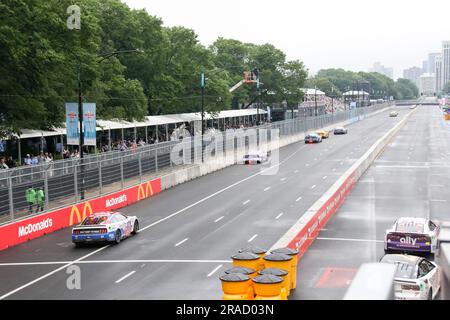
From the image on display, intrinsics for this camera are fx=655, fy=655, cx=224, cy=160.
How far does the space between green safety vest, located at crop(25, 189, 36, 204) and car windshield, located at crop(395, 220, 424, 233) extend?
15660mm

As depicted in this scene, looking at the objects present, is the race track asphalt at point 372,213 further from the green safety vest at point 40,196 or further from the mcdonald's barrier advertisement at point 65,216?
the green safety vest at point 40,196

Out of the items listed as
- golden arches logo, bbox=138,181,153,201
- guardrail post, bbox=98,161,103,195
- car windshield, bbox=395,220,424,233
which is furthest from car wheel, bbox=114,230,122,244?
golden arches logo, bbox=138,181,153,201

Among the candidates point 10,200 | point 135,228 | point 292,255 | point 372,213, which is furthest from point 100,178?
point 292,255

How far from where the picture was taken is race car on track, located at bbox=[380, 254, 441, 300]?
1628 centimetres

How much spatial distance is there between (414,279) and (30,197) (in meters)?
18.2

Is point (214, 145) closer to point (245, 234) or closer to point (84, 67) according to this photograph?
point (84, 67)

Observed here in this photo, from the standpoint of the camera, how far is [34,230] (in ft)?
94.2

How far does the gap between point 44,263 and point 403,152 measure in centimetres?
5319

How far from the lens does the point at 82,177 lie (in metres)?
33.6

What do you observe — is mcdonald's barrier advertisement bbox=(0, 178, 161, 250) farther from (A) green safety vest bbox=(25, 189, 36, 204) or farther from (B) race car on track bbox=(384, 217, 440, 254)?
(B) race car on track bbox=(384, 217, 440, 254)

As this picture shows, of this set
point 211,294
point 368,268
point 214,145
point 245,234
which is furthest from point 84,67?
point 368,268

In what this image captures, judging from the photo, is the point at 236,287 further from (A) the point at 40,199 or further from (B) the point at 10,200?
(A) the point at 40,199

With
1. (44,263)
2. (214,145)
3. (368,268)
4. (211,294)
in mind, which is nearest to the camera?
(368,268)

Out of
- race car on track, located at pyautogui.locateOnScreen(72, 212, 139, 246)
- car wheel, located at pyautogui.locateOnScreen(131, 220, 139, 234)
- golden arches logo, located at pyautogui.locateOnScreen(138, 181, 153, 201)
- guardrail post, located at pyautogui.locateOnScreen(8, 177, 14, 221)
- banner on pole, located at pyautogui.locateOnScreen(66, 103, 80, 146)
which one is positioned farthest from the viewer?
golden arches logo, located at pyautogui.locateOnScreen(138, 181, 153, 201)
